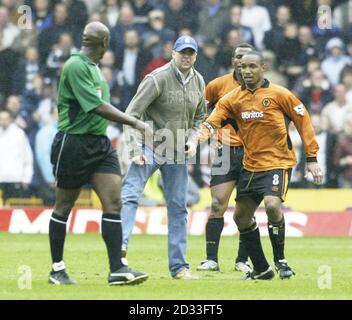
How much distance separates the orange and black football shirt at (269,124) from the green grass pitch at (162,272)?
4.20 ft

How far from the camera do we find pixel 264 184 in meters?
12.8

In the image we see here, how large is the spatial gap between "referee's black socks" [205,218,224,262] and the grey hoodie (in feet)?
6.09

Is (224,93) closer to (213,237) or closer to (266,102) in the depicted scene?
(213,237)

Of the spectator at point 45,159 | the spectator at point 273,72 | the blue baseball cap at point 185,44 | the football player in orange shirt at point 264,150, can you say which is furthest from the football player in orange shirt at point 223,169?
the spectator at point 273,72

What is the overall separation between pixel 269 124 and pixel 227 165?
6.24 ft

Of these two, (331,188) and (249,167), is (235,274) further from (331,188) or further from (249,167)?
(331,188)

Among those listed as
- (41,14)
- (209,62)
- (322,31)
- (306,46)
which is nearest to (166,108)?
(209,62)

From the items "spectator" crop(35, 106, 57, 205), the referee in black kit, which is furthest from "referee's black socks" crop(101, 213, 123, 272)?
"spectator" crop(35, 106, 57, 205)

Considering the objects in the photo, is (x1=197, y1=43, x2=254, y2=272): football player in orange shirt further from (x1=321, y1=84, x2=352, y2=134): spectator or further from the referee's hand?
(x1=321, y1=84, x2=352, y2=134): spectator

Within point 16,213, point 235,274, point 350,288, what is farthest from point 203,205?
point 350,288

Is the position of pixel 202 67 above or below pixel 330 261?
above

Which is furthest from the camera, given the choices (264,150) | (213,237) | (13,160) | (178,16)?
(178,16)

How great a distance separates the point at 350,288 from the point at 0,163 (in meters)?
11.4
